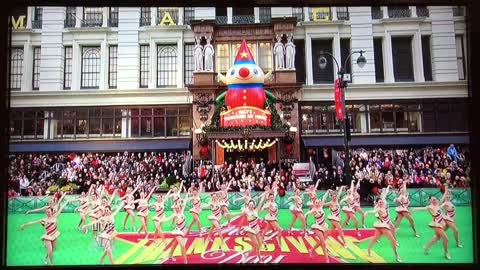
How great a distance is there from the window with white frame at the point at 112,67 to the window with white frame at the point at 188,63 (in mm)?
1531

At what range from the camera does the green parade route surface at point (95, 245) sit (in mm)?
7730

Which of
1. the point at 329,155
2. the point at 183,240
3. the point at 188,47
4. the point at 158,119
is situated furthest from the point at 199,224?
the point at 188,47

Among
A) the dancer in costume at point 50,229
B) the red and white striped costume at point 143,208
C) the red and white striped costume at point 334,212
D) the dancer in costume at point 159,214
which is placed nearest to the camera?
the dancer in costume at point 50,229

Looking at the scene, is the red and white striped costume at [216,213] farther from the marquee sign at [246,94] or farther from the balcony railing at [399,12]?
Answer: the balcony railing at [399,12]

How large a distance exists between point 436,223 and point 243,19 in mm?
5869

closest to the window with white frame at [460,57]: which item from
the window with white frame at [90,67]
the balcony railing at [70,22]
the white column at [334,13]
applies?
the white column at [334,13]

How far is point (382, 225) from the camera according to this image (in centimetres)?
803

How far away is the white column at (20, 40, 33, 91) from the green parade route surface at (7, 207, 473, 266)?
2675 mm

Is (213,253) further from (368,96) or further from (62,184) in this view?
(368,96)

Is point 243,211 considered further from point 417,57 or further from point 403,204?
point 417,57

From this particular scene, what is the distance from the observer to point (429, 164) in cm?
888

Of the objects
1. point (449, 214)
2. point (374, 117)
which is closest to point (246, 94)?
point (374, 117)

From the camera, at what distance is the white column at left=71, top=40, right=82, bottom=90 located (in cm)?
933

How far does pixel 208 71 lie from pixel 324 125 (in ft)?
9.53
